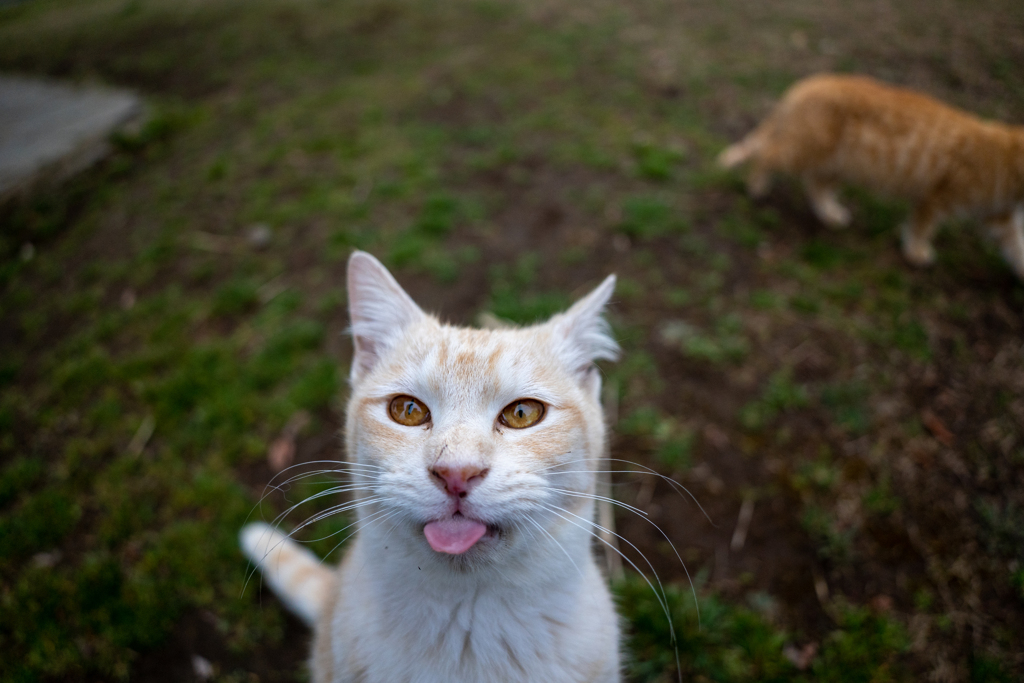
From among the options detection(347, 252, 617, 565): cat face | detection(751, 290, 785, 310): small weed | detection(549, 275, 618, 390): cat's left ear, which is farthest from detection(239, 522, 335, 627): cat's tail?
detection(751, 290, 785, 310): small weed

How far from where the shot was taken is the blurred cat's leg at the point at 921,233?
3941mm

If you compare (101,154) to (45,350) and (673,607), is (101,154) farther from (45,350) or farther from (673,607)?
(673,607)

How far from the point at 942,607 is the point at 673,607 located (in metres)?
1.27

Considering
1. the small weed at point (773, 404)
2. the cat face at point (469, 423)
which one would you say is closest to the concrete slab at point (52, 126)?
the cat face at point (469, 423)

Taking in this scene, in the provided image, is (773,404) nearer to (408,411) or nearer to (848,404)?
(848,404)

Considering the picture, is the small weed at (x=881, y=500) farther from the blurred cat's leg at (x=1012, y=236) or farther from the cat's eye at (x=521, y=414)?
the blurred cat's leg at (x=1012, y=236)

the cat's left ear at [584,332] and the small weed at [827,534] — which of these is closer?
the cat's left ear at [584,332]

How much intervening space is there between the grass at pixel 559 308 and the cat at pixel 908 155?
32cm

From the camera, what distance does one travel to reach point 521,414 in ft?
4.98

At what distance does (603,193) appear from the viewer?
186 inches

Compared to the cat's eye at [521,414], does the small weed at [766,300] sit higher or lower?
lower

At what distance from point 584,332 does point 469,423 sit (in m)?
0.60

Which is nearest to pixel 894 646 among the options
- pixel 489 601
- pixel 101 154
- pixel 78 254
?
pixel 489 601

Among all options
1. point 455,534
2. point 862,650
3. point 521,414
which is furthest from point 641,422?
point 455,534
